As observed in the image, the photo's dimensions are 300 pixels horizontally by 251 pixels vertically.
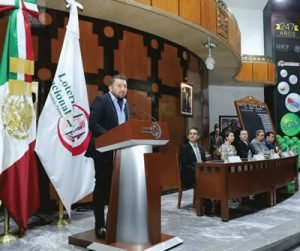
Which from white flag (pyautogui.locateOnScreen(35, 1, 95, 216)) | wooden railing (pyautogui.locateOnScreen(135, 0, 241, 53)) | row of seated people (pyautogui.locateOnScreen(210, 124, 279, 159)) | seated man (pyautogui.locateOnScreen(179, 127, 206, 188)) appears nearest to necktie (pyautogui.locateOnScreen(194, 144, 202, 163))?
seated man (pyautogui.locateOnScreen(179, 127, 206, 188))

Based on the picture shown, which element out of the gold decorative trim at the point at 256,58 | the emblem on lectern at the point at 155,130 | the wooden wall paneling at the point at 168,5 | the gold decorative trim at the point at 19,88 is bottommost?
the emblem on lectern at the point at 155,130

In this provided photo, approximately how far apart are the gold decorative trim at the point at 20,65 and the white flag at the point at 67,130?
33cm

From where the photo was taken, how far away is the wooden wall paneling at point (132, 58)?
540 cm

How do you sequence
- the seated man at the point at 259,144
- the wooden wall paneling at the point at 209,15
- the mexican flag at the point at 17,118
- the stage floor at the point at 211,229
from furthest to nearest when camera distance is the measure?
the seated man at the point at 259,144 → the wooden wall paneling at the point at 209,15 → the mexican flag at the point at 17,118 → the stage floor at the point at 211,229

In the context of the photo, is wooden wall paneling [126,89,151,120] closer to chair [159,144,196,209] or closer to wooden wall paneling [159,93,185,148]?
wooden wall paneling [159,93,185,148]

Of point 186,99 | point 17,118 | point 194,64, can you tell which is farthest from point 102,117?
point 194,64

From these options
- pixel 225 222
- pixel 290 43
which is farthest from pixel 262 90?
pixel 225 222

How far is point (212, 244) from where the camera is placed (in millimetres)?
3057

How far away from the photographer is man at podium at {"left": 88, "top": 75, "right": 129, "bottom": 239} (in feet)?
9.38

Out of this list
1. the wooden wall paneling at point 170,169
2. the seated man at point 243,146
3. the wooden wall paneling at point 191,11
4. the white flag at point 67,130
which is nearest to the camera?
the white flag at point 67,130

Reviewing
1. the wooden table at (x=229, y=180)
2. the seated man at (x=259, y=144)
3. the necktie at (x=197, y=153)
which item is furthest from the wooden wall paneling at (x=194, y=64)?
the wooden table at (x=229, y=180)

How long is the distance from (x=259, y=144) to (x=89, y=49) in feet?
10.9

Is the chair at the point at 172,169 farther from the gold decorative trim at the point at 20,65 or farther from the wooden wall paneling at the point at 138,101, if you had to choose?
the gold decorative trim at the point at 20,65

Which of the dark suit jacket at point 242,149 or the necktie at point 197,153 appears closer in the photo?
the necktie at point 197,153
